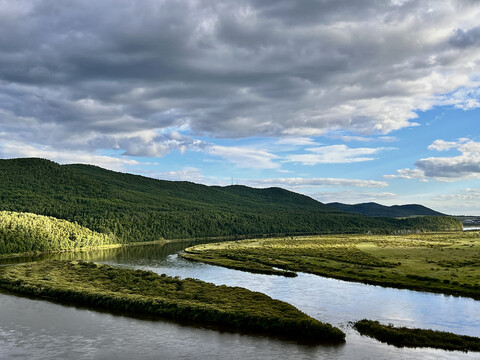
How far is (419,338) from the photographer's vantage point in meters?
61.2

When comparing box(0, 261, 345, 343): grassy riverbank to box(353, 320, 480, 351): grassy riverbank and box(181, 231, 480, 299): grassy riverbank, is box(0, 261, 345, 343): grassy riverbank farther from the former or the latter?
box(181, 231, 480, 299): grassy riverbank

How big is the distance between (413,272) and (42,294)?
10034cm

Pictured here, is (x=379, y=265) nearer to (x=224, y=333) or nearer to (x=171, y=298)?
(x=171, y=298)

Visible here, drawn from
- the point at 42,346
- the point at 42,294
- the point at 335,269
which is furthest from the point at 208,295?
the point at 335,269

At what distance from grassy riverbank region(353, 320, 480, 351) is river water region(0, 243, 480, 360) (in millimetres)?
1950

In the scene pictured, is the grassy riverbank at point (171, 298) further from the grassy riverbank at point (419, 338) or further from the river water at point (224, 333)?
the grassy riverbank at point (419, 338)

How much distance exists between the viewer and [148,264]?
15062cm

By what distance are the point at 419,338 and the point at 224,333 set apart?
30.2m

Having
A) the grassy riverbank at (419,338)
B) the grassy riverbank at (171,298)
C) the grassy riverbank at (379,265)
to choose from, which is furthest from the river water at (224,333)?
the grassy riverbank at (379,265)

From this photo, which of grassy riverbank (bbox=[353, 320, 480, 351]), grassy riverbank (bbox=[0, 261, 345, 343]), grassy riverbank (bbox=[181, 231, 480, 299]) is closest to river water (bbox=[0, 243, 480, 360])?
grassy riverbank (bbox=[353, 320, 480, 351])

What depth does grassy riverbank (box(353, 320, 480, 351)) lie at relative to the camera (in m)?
58.6

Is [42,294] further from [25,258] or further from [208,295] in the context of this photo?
[25,258]

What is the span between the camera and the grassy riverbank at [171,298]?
6569 centimetres

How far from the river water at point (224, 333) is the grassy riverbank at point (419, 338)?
195cm
